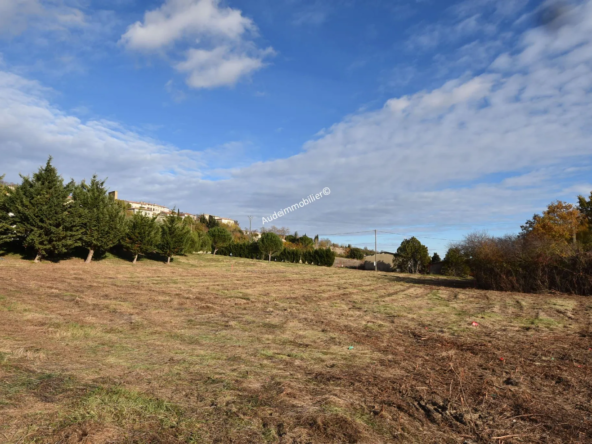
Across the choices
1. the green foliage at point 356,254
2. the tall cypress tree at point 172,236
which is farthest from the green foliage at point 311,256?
the tall cypress tree at point 172,236

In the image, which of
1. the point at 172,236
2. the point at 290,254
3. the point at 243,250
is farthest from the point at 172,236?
the point at 290,254

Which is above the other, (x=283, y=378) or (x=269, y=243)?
(x=269, y=243)

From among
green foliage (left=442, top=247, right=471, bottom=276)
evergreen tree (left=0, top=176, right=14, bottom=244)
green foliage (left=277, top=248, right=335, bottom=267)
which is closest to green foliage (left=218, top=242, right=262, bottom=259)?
green foliage (left=277, top=248, right=335, bottom=267)

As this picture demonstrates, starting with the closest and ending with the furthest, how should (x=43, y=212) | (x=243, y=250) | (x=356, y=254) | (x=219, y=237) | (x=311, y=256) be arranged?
(x=43, y=212) → (x=219, y=237) → (x=311, y=256) → (x=243, y=250) → (x=356, y=254)

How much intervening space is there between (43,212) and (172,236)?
35.1ft

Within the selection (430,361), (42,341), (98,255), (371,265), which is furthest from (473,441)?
(371,265)

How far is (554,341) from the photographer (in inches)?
251

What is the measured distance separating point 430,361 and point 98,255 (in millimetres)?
27087

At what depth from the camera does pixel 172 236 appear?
1164 inches

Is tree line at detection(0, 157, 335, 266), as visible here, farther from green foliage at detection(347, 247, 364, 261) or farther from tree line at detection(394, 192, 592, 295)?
green foliage at detection(347, 247, 364, 261)

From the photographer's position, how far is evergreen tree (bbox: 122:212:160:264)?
87.0 feet

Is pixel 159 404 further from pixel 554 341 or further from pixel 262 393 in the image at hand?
pixel 554 341

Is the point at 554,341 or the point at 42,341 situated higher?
the point at 554,341

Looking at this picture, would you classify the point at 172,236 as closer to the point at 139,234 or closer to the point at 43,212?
the point at 139,234
